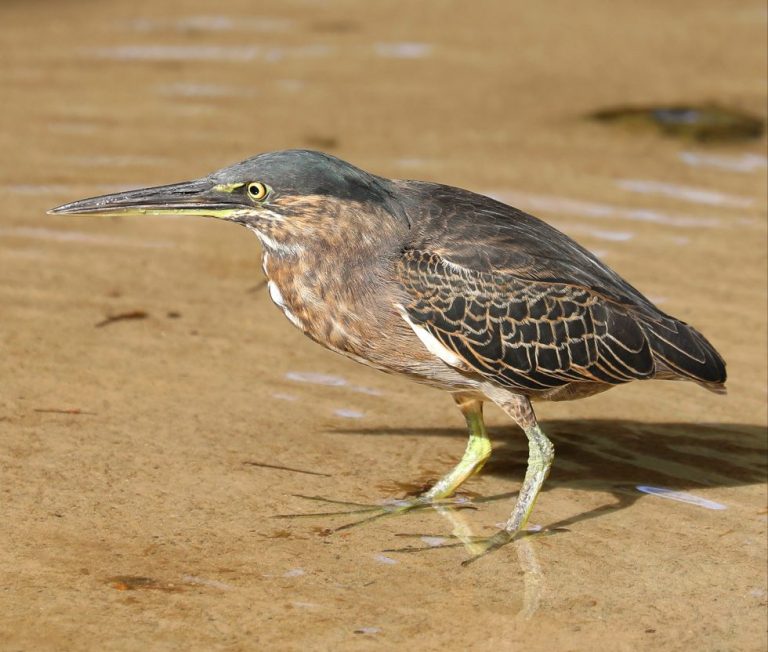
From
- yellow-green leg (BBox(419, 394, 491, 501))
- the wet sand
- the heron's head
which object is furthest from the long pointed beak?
yellow-green leg (BBox(419, 394, 491, 501))

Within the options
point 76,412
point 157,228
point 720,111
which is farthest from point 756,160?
point 76,412

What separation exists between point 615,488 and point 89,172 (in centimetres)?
551

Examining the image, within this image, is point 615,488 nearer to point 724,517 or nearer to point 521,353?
point 724,517

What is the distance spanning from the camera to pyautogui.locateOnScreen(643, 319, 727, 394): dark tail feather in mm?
6812

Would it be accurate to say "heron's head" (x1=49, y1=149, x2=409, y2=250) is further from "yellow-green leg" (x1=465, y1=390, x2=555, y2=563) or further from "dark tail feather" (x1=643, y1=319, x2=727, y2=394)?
"dark tail feather" (x1=643, y1=319, x2=727, y2=394)

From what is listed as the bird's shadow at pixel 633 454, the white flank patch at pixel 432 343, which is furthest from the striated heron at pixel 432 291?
the bird's shadow at pixel 633 454

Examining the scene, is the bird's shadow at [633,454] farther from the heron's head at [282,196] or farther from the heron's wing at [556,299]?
the heron's head at [282,196]

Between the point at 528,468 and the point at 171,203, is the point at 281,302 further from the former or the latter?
the point at 528,468

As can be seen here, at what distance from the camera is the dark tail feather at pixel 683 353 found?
22.4 feet

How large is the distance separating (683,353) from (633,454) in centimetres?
109

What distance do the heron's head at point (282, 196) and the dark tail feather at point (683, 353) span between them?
57.9 inches

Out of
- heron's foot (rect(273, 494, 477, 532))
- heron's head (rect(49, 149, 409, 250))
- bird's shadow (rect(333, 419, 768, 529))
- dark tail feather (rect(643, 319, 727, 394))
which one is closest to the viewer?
heron's head (rect(49, 149, 409, 250))

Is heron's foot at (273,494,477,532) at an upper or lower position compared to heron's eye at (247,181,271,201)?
lower

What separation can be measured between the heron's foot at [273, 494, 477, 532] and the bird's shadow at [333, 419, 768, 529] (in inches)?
8.4
